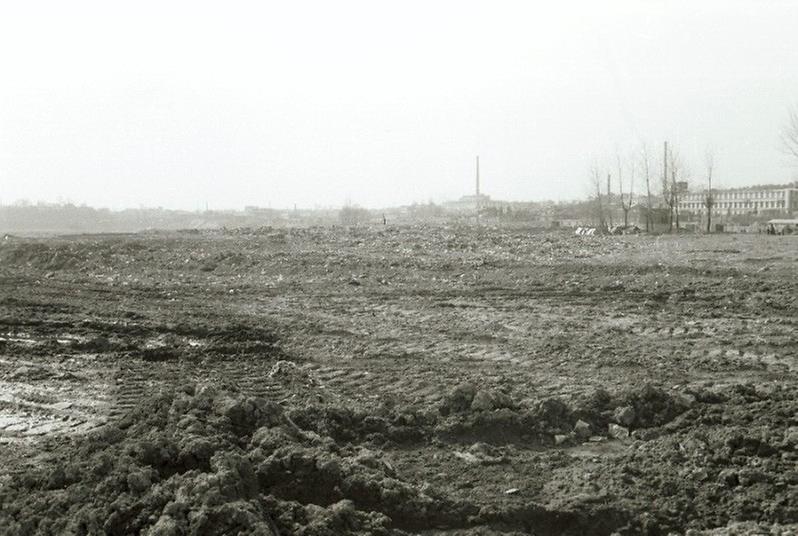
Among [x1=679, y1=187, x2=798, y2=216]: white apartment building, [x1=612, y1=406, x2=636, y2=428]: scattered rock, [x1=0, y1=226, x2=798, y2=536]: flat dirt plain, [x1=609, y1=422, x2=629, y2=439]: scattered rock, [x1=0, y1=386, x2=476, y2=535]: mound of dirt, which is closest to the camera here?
[x1=0, y1=386, x2=476, y2=535]: mound of dirt

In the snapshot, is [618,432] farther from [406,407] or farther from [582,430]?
[406,407]

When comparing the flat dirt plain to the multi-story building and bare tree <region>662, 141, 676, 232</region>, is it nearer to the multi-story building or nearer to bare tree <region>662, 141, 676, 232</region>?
bare tree <region>662, 141, 676, 232</region>

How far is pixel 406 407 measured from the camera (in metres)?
6.77

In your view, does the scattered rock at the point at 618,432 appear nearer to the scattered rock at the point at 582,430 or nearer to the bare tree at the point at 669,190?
the scattered rock at the point at 582,430

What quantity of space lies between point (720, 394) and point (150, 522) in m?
5.12

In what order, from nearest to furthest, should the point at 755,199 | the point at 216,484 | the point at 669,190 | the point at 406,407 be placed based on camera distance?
the point at 216,484
the point at 406,407
the point at 669,190
the point at 755,199

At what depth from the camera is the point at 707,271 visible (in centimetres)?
1652

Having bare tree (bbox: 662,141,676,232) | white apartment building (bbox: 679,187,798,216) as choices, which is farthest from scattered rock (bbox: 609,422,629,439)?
white apartment building (bbox: 679,187,798,216)

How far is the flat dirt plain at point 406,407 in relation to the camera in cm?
479

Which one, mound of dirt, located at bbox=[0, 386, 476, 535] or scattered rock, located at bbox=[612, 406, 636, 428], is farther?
scattered rock, located at bbox=[612, 406, 636, 428]

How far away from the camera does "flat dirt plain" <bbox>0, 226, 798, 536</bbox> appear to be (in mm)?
→ 4793

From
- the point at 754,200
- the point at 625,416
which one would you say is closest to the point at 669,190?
the point at 625,416

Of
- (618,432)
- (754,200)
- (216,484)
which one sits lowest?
(618,432)

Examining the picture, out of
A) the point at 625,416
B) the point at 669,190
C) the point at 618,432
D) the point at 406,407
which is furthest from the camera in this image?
the point at 669,190
